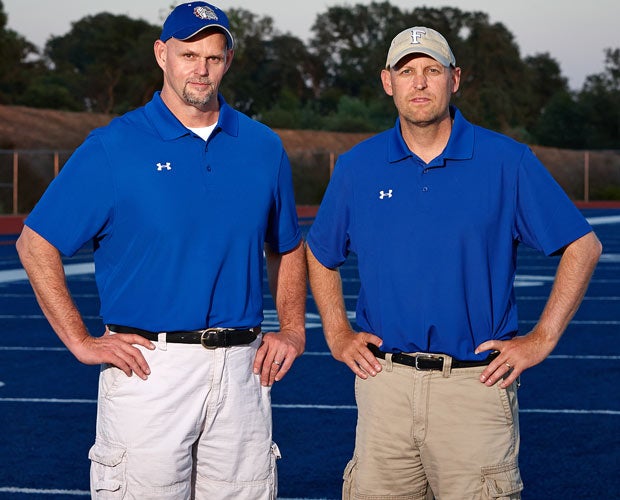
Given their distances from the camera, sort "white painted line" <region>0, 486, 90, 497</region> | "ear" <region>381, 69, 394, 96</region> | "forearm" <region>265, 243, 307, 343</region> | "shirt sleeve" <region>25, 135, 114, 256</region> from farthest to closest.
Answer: "white painted line" <region>0, 486, 90, 497</region>
"forearm" <region>265, 243, 307, 343</region>
"ear" <region>381, 69, 394, 96</region>
"shirt sleeve" <region>25, 135, 114, 256</region>

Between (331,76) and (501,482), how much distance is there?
301 ft

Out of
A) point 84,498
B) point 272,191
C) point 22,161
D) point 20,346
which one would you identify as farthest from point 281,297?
point 22,161

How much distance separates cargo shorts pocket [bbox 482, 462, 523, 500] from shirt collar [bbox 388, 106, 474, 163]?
1.07 metres

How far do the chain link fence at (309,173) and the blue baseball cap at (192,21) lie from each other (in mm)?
31294

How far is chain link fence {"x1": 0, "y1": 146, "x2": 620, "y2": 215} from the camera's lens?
39.8m

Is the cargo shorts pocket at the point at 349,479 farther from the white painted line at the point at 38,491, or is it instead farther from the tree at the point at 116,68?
the tree at the point at 116,68

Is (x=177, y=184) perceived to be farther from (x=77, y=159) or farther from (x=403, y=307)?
(x=403, y=307)

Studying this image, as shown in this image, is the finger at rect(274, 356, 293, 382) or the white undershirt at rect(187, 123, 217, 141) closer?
the white undershirt at rect(187, 123, 217, 141)

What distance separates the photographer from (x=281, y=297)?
4750 millimetres

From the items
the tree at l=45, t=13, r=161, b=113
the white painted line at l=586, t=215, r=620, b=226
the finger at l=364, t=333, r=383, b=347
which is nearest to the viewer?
the finger at l=364, t=333, r=383, b=347

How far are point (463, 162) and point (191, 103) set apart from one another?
0.96 m

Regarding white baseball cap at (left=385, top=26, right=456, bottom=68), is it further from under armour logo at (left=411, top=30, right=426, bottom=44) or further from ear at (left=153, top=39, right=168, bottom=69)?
ear at (left=153, top=39, right=168, bottom=69)

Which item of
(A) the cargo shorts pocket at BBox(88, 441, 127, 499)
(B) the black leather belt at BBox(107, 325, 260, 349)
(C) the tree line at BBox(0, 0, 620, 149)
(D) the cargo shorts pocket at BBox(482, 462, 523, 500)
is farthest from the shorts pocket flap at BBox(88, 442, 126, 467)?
(C) the tree line at BBox(0, 0, 620, 149)

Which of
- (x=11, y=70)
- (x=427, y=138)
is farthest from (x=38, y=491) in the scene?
(x=11, y=70)
